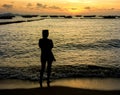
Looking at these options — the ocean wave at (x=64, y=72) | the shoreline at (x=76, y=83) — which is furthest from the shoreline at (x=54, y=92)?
the ocean wave at (x=64, y=72)

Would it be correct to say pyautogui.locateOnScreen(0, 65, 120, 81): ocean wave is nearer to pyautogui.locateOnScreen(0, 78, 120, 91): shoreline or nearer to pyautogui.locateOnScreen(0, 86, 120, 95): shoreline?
pyautogui.locateOnScreen(0, 78, 120, 91): shoreline

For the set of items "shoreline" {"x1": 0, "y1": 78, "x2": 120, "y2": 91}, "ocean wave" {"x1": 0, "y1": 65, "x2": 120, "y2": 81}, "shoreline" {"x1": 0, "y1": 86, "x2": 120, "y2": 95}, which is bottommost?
"ocean wave" {"x1": 0, "y1": 65, "x2": 120, "y2": 81}

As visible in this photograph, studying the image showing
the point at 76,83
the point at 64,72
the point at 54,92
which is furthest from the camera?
the point at 64,72

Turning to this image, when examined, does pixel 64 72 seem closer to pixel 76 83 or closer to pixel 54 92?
pixel 76 83

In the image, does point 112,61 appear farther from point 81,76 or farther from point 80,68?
point 81,76

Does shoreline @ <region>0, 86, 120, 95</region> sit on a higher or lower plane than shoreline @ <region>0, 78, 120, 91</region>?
higher

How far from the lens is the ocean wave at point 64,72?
1344 cm

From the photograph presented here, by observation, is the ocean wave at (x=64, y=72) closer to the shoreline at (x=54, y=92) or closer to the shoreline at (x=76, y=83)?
the shoreline at (x=76, y=83)

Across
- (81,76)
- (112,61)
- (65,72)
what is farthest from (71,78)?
(112,61)

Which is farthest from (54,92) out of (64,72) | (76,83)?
(64,72)

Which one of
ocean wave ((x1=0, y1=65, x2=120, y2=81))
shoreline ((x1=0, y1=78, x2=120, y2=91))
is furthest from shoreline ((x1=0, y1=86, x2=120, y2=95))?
ocean wave ((x1=0, y1=65, x2=120, y2=81))

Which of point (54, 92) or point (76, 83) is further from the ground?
point (54, 92)

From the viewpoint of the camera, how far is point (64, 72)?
1463 cm

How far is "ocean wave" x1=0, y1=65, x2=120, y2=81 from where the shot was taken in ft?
44.1
